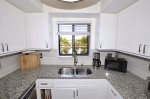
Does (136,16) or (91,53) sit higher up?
(136,16)

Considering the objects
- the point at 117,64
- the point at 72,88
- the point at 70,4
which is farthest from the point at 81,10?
the point at 72,88

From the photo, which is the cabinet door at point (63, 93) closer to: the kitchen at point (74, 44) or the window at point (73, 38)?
the kitchen at point (74, 44)

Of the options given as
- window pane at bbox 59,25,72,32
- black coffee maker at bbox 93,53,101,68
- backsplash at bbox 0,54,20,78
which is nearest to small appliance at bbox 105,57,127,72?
black coffee maker at bbox 93,53,101,68

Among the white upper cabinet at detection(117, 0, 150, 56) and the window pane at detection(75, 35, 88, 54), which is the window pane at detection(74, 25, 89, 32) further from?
Answer: the white upper cabinet at detection(117, 0, 150, 56)

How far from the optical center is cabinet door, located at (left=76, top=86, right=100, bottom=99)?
5.78 ft

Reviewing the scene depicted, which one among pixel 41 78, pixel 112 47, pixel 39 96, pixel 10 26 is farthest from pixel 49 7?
pixel 39 96

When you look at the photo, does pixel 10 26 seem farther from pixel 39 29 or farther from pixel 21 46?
pixel 39 29

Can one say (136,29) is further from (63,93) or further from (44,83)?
(44,83)

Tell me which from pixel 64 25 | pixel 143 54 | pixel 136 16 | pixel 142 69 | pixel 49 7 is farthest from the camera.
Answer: pixel 64 25

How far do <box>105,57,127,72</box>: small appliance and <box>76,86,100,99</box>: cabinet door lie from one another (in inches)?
21.5

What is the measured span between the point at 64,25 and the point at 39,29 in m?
0.63

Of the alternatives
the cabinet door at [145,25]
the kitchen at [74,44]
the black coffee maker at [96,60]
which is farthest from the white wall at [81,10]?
the black coffee maker at [96,60]

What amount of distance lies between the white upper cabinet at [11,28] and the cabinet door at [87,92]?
4.14 feet

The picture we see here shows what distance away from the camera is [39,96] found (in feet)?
5.77
